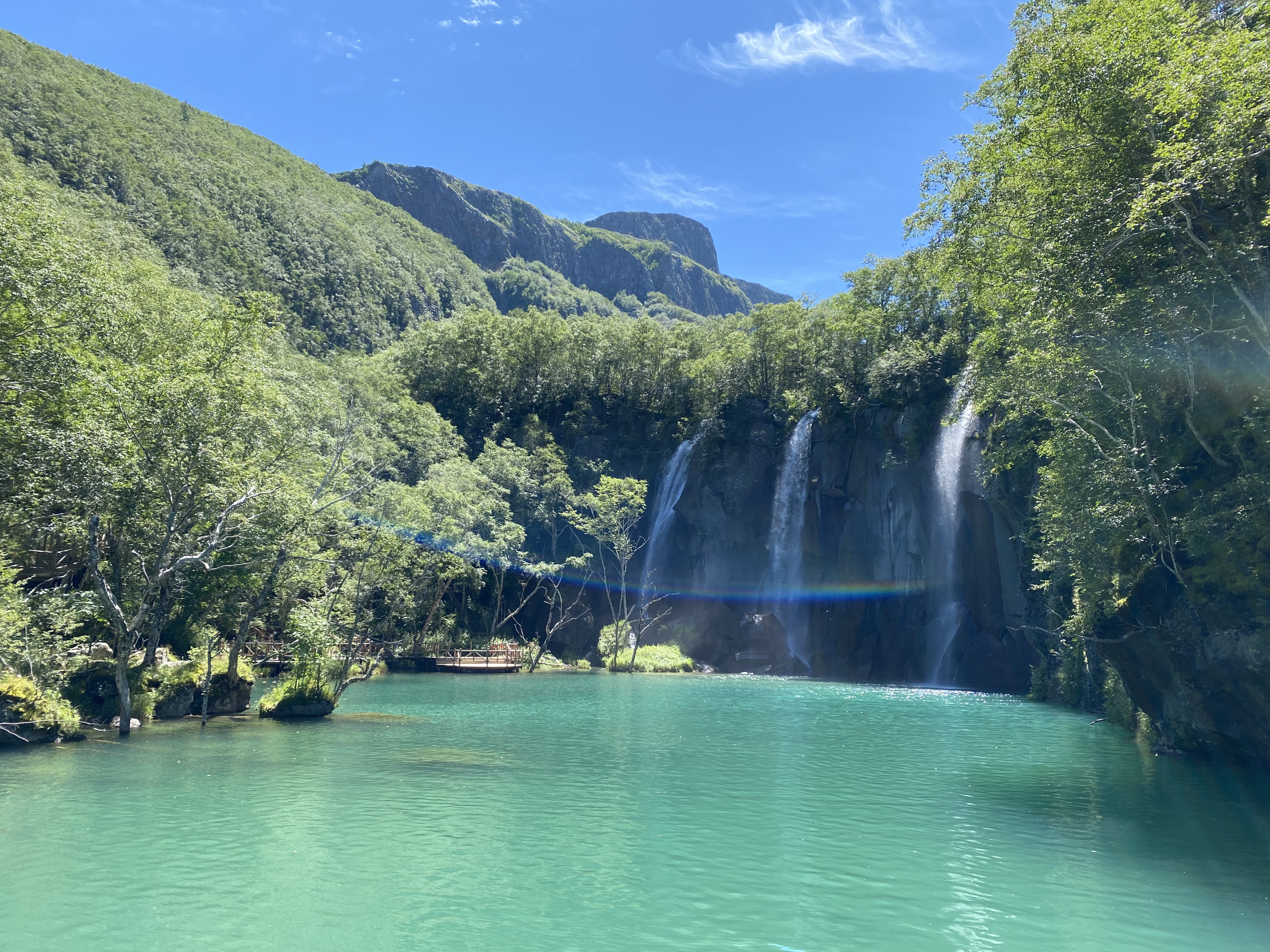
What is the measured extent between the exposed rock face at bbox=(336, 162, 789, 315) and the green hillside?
137 feet

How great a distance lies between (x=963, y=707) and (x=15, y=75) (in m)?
103

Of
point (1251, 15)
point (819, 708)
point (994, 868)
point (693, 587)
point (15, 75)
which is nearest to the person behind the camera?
point (994, 868)

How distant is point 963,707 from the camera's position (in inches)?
1121

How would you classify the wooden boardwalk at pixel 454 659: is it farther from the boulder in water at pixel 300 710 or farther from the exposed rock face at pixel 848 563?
the boulder in water at pixel 300 710

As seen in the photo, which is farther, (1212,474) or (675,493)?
(675,493)

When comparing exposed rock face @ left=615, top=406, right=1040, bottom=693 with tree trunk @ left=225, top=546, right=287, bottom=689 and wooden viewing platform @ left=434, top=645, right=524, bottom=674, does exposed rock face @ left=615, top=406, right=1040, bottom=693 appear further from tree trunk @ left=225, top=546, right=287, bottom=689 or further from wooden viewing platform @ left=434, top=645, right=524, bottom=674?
tree trunk @ left=225, top=546, right=287, bottom=689

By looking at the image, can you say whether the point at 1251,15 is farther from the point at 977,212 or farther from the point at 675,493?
the point at 675,493

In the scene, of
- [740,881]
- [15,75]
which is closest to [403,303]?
[15,75]

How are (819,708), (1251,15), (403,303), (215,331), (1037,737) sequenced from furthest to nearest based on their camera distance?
(403,303) → (819,708) → (215,331) → (1037,737) → (1251,15)

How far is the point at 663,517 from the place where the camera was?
177ft

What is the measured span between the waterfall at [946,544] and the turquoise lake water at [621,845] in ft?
66.9

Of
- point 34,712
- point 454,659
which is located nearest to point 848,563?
point 454,659

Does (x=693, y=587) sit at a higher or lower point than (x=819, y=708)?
higher

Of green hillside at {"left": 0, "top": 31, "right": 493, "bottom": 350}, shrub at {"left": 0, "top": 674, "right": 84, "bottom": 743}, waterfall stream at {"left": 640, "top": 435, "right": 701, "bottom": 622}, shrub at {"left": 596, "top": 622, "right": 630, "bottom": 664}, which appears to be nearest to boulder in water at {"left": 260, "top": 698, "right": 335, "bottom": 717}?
shrub at {"left": 0, "top": 674, "right": 84, "bottom": 743}
